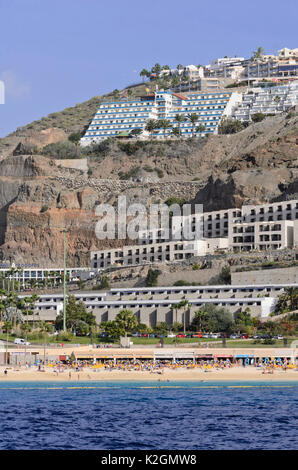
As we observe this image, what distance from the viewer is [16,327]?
112 m

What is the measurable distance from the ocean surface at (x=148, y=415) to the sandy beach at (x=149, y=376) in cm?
98

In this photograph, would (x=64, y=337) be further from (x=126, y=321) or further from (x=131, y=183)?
(x=131, y=183)

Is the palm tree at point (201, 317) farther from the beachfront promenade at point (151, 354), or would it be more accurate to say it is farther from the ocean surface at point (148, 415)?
the ocean surface at point (148, 415)

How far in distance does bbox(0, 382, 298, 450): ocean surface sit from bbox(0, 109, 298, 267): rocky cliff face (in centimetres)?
7708

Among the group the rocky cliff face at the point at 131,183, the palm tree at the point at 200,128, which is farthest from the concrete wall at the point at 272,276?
the palm tree at the point at 200,128

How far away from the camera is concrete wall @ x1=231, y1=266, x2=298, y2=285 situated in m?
119

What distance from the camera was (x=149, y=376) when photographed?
83.0 metres

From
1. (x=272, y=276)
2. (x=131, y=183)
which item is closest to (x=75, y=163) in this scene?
(x=131, y=183)

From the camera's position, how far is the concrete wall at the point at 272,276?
390 ft
